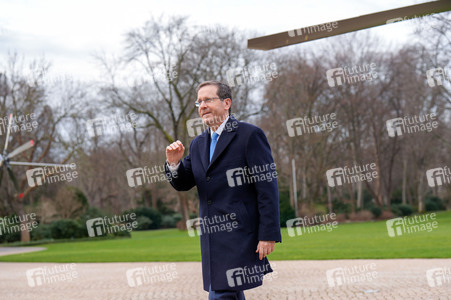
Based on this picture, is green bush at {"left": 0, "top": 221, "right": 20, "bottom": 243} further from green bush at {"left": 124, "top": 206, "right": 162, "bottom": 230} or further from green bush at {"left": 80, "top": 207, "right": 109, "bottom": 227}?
→ green bush at {"left": 124, "top": 206, "right": 162, "bottom": 230}

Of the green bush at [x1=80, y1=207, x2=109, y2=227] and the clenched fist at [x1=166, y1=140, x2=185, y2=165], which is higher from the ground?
the clenched fist at [x1=166, y1=140, x2=185, y2=165]

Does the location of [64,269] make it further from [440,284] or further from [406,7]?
[406,7]

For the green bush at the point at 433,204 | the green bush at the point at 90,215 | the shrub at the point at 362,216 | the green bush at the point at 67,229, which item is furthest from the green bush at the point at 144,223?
the green bush at the point at 433,204

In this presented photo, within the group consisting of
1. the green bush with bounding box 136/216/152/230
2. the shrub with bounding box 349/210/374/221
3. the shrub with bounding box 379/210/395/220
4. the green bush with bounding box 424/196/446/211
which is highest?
the green bush with bounding box 136/216/152/230

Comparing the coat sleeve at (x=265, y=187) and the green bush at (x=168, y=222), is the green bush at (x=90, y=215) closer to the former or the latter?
the green bush at (x=168, y=222)

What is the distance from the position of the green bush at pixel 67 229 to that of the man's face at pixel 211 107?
112 ft

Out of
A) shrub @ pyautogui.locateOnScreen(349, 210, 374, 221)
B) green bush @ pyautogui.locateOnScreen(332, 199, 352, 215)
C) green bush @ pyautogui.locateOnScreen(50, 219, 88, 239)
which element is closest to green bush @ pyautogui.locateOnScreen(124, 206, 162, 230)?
green bush @ pyautogui.locateOnScreen(50, 219, 88, 239)

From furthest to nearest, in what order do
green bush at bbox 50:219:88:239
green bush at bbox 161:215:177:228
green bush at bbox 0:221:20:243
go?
green bush at bbox 161:215:177:228 < green bush at bbox 0:221:20:243 < green bush at bbox 50:219:88:239

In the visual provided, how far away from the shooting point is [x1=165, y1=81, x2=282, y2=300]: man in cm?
382

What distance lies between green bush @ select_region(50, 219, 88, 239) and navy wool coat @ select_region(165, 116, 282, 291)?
33887 mm

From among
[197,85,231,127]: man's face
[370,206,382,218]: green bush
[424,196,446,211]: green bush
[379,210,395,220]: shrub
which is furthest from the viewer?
[424,196,446,211]: green bush

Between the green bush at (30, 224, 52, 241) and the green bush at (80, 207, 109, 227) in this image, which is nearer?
the green bush at (80, 207, 109, 227)

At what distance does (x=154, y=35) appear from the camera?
38031 millimetres

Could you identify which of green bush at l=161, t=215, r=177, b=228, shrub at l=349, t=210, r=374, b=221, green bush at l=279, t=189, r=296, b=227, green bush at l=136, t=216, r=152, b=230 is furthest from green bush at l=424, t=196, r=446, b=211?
green bush at l=136, t=216, r=152, b=230
